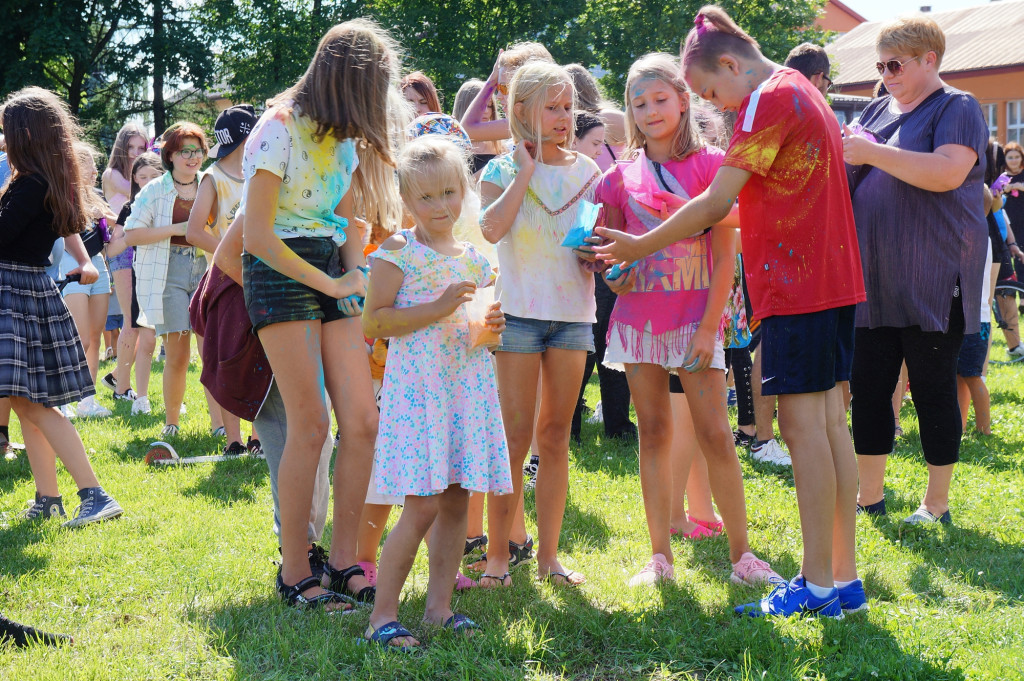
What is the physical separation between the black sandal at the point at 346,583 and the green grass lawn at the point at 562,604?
0.17 metres

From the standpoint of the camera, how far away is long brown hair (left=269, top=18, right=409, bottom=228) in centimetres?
335

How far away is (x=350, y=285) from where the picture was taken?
3.53 metres

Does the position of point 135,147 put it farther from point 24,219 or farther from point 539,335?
point 539,335

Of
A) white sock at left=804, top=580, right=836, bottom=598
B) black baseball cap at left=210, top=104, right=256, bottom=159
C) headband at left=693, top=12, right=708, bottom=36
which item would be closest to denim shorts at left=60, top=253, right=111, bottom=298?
black baseball cap at left=210, top=104, right=256, bottom=159

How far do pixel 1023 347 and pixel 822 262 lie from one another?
29.0 ft

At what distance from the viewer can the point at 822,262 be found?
3209mm

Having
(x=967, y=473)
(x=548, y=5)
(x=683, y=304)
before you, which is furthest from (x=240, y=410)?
(x=548, y=5)

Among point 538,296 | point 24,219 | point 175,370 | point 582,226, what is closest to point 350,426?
point 538,296

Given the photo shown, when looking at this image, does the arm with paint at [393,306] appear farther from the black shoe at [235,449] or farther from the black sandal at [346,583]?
the black shoe at [235,449]

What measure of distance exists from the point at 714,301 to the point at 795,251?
426mm

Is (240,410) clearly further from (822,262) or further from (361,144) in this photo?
(822,262)

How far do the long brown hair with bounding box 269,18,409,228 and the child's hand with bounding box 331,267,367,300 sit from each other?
1.47 feet

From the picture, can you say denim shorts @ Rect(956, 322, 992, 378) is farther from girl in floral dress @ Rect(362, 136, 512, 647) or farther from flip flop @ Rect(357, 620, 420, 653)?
flip flop @ Rect(357, 620, 420, 653)

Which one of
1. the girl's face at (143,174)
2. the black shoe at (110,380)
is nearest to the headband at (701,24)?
the girl's face at (143,174)
